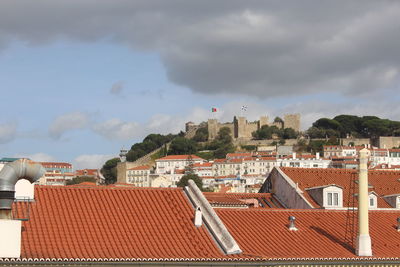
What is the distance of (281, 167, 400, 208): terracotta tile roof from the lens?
124ft

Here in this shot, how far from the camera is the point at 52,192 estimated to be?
25641 mm

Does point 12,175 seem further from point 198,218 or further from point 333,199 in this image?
point 333,199

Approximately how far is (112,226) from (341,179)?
16.4 m

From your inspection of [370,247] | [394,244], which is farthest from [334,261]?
[394,244]

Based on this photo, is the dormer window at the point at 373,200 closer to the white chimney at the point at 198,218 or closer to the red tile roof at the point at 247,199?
the red tile roof at the point at 247,199

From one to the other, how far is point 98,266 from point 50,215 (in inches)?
108

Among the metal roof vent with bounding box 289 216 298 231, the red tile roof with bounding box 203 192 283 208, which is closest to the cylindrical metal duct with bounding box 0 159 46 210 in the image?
the metal roof vent with bounding box 289 216 298 231

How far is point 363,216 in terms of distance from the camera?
27.8m

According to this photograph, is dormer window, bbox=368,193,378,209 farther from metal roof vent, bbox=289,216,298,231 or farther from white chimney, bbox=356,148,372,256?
metal roof vent, bbox=289,216,298,231

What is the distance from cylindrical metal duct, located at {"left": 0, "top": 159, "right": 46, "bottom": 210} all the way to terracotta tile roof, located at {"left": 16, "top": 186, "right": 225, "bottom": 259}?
50.4 inches

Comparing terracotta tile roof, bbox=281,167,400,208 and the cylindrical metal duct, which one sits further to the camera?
terracotta tile roof, bbox=281,167,400,208

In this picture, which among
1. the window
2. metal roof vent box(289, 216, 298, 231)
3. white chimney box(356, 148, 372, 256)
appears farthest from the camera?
the window

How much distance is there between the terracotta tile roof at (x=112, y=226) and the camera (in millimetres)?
23016

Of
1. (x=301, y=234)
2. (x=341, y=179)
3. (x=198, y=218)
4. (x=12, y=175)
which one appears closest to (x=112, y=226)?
(x=198, y=218)
